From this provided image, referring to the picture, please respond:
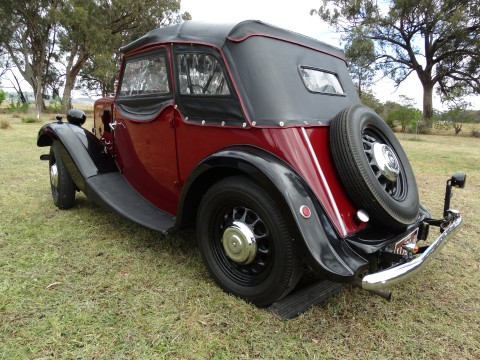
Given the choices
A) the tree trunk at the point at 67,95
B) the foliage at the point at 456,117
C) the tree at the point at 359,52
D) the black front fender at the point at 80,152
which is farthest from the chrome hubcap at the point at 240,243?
the tree trunk at the point at 67,95

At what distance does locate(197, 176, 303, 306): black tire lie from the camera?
2.08 meters

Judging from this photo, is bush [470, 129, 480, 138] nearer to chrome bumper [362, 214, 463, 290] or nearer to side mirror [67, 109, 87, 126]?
chrome bumper [362, 214, 463, 290]

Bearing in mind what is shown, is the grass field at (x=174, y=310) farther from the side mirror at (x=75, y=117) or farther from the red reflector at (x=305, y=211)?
the side mirror at (x=75, y=117)

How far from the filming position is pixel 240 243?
2.26 metres

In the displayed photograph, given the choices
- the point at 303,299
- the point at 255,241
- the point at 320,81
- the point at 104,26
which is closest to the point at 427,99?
the point at 104,26

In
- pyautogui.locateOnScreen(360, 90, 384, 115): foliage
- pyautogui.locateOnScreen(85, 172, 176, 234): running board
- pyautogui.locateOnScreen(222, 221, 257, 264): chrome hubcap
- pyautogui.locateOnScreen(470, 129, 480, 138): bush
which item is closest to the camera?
pyautogui.locateOnScreen(222, 221, 257, 264): chrome hubcap

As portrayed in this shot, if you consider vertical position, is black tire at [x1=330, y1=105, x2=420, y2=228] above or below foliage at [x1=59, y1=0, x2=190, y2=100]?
below

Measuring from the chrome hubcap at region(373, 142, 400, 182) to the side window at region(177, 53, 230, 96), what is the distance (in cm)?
111

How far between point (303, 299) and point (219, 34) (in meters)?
1.90

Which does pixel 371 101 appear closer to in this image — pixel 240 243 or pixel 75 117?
pixel 75 117

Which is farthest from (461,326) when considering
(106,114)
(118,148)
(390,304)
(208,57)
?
(106,114)

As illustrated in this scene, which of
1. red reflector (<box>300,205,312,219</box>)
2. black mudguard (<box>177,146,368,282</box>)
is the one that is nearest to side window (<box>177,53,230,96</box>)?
black mudguard (<box>177,146,368,282</box>)

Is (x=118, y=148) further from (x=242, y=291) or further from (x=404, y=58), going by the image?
(x=404, y=58)

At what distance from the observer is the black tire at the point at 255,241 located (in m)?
2.08
